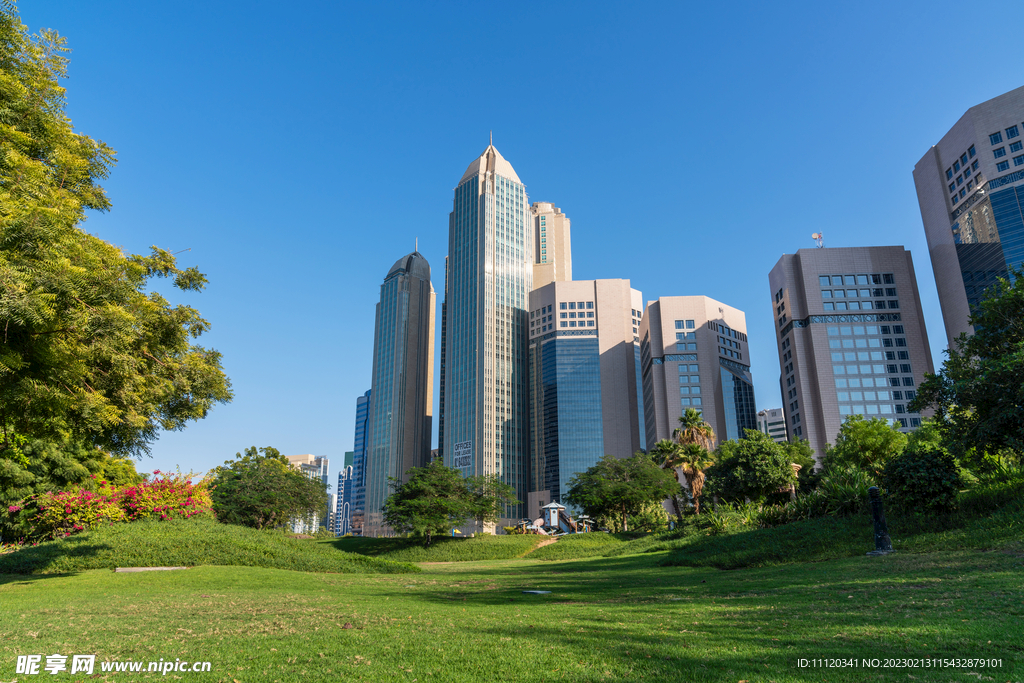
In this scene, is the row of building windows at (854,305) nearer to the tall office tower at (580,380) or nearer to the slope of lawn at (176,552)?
the tall office tower at (580,380)

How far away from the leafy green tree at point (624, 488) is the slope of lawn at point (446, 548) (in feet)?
→ 25.8

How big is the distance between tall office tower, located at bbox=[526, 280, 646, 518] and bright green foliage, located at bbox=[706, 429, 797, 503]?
104 meters

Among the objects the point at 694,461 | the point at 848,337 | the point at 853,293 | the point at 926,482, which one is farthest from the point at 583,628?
the point at 853,293

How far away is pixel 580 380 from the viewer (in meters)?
153

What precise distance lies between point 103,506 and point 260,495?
23.3 metres

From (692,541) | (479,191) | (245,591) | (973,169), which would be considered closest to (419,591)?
(245,591)

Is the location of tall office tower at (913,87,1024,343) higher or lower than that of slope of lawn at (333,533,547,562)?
higher

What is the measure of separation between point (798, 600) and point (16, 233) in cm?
1388

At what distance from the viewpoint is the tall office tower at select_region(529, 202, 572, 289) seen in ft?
628

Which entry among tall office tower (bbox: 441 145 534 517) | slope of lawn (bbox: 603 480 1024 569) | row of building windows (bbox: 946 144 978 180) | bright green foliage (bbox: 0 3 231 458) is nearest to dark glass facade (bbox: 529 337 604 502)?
tall office tower (bbox: 441 145 534 517)

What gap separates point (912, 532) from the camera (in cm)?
1745

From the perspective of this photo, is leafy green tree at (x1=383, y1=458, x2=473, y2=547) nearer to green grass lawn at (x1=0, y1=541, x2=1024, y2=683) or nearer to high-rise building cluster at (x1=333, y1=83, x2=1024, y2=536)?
green grass lawn at (x1=0, y1=541, x2=1024, y2=683)

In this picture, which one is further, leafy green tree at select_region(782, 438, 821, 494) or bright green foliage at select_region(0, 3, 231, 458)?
leafy green tree at select_region(782, 438, 821, 494)

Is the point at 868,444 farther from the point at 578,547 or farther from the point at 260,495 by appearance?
the point at 260,495
